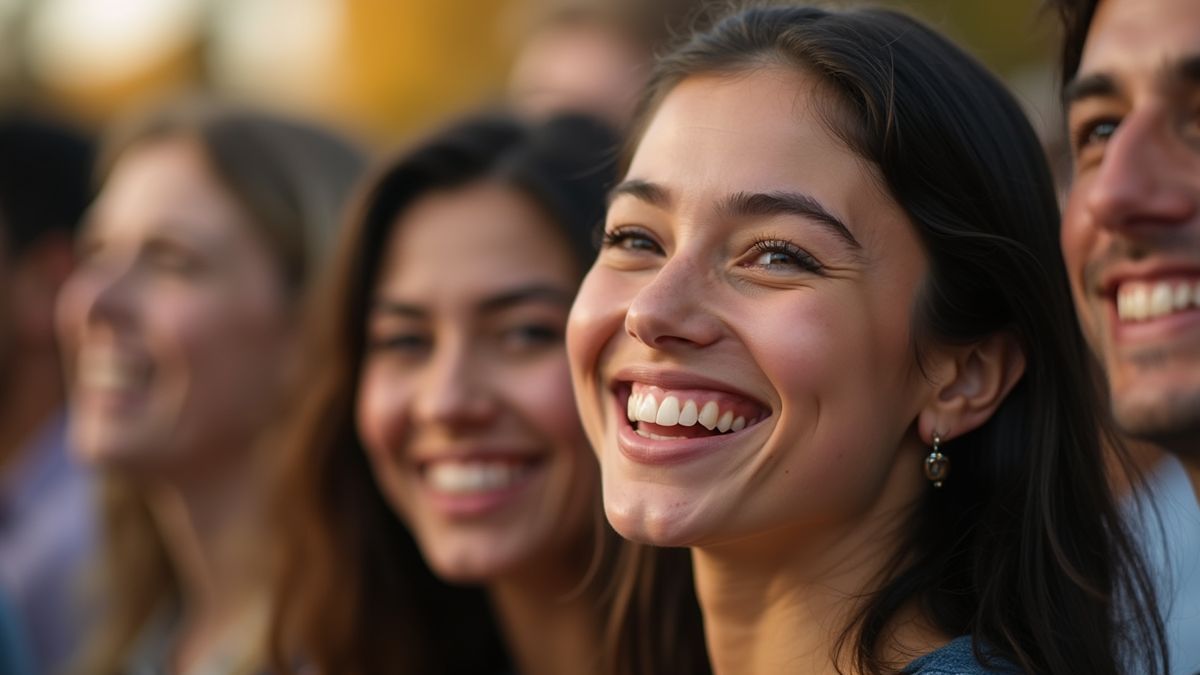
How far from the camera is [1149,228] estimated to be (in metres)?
2.80

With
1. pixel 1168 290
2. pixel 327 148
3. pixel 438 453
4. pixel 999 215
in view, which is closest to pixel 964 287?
pixel 999 215

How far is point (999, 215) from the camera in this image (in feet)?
8.95

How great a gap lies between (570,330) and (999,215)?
824 mm

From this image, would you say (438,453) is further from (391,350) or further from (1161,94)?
(1161,94)

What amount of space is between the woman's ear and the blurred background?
546 centimetres

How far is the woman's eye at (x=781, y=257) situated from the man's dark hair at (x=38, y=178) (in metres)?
4.68

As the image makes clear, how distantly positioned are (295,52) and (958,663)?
17.3m

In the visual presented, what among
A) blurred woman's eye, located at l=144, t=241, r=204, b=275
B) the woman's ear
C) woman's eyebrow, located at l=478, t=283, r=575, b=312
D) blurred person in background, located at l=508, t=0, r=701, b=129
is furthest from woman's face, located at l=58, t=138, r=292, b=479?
the woman's ear

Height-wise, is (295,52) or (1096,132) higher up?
(295,52)

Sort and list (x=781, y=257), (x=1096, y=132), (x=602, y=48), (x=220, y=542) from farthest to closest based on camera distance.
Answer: (x=602, y=48)
(x=220, y=542)
(x=1096, y=132)
(x=781, y=257)

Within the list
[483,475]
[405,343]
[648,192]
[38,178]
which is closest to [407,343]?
[405,343]

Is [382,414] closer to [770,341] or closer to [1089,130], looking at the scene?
[770,341]

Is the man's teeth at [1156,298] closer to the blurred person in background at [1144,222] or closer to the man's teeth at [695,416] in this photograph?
the blurred person in background at [1144,222]

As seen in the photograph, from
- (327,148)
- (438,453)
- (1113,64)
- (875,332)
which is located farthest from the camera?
(327,148)
